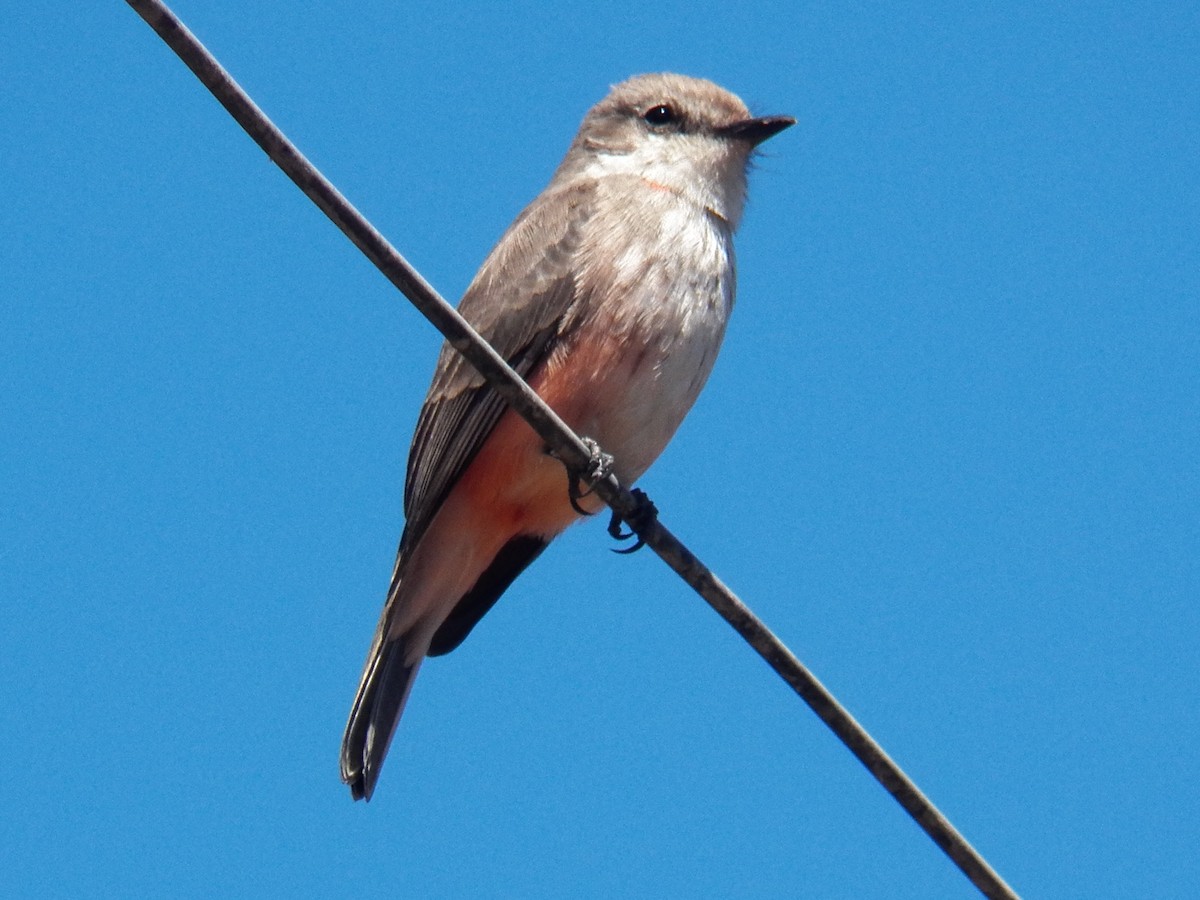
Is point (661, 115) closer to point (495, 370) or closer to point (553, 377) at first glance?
point (553, 377)

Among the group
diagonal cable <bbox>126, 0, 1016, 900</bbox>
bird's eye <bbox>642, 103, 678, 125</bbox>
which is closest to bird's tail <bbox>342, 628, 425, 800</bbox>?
diagonal cable <bbox>126, 0, 1016, 900</bbox>

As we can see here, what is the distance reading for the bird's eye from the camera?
22.8 feet

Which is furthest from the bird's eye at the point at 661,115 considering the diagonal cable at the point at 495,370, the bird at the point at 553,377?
the diagonal cable at the point at 495,370

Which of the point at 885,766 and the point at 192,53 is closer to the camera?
the point at 192,53

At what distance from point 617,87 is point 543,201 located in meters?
1.03

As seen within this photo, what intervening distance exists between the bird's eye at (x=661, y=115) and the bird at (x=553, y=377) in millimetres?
257

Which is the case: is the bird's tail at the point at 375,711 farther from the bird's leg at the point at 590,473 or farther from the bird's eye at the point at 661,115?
the bird's eye at the point at 661,115

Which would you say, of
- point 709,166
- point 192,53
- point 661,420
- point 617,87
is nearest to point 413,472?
point 661,420

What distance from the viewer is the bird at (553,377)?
5637 millimetres

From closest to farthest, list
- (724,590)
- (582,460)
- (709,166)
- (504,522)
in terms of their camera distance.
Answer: (724,590) → (582,460) → (504,522) → (709,166)

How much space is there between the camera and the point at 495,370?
3.75 meters

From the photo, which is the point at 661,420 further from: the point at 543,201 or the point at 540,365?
the point at 543,201

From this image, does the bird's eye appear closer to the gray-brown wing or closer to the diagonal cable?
the gray-brown wing

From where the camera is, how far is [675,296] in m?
Result: 5.68
